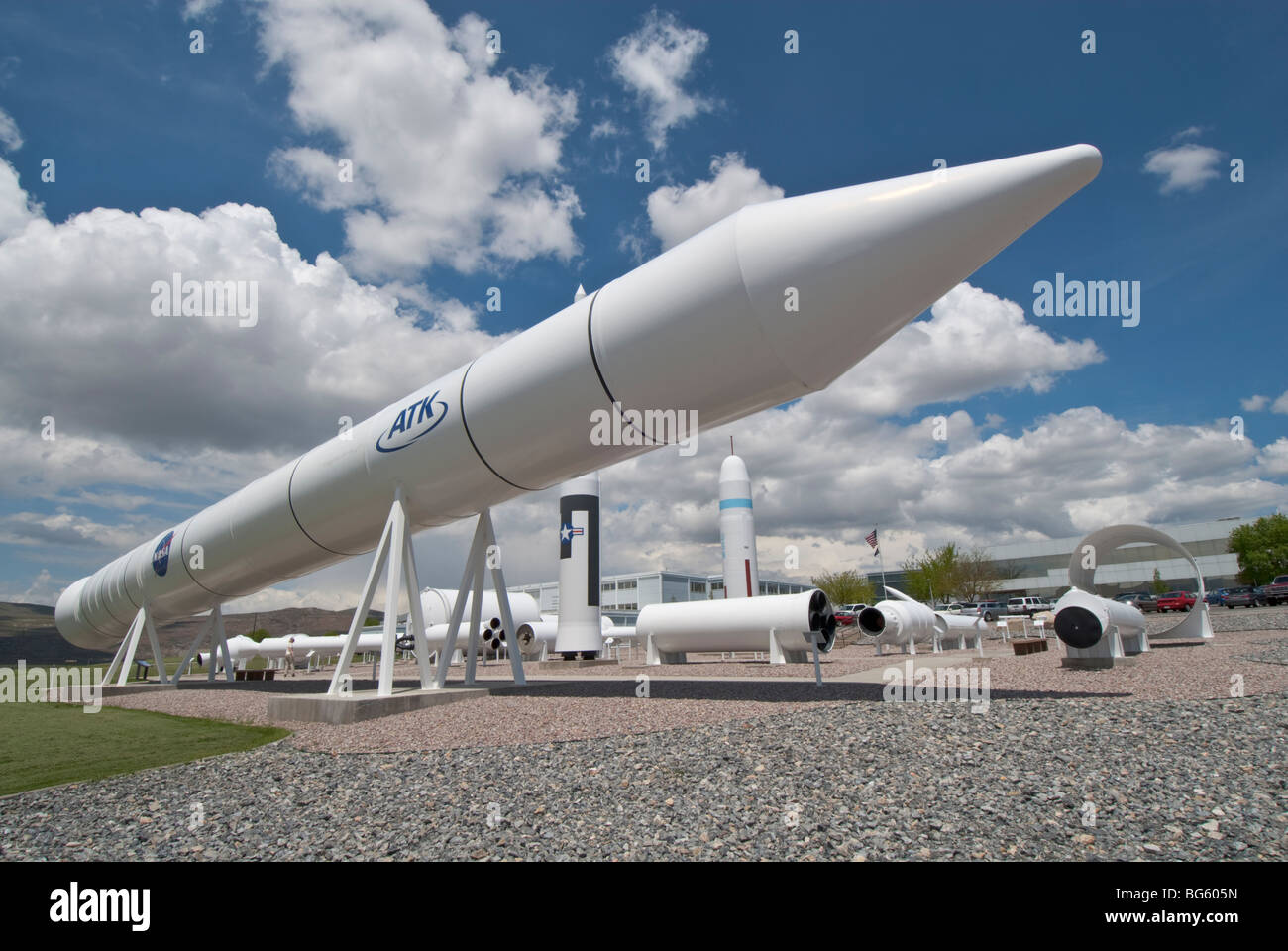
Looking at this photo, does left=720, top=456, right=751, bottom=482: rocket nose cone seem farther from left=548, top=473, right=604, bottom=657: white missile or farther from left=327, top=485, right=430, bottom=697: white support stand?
left=327, top=485, right=430, bottom=697: white support stand

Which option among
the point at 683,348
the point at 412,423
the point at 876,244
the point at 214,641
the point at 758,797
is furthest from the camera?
the point at 214,641

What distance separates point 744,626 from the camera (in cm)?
1375

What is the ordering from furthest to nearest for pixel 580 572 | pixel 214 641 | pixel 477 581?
pixel 580 572
pixel 214 641
pixel 477 581

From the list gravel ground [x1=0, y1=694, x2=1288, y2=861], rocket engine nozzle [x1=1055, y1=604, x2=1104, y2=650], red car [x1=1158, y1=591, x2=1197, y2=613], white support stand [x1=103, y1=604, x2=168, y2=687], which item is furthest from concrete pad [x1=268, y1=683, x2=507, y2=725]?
red car [x1=1158, y1=591, x2=1197, y2=613]

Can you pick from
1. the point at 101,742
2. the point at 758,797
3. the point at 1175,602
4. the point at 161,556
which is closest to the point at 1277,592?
the point at 1175,602

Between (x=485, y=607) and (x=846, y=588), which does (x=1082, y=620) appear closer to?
(x=485, y=607)

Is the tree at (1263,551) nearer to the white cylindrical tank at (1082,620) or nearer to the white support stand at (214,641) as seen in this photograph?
the white cylindrical tank at (1082,620)

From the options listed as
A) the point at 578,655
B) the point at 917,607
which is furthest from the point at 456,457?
the point at 917,607

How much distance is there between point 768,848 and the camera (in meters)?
3.23

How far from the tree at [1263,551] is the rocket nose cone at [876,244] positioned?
59.8 metres

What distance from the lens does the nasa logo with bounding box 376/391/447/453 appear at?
7.96m

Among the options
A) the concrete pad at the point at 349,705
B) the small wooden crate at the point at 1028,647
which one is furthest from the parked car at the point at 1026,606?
the concrete pad at the point at 349,705

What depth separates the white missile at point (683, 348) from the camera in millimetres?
4793

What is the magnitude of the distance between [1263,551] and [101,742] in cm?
6447
